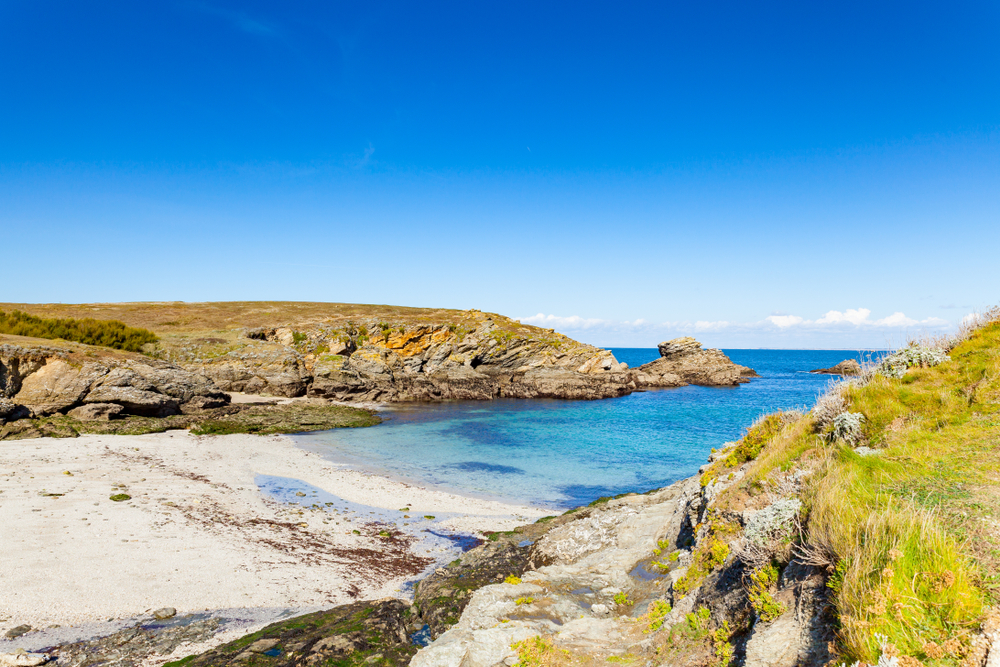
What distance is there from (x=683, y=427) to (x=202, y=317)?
216 feet

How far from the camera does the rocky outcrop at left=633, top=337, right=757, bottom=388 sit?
71.1 metres

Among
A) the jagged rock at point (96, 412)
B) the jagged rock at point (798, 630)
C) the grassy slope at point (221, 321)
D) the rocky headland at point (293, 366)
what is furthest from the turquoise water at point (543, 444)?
the grassy slope at point (221, 321)

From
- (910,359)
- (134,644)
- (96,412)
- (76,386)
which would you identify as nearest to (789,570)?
(910,359)

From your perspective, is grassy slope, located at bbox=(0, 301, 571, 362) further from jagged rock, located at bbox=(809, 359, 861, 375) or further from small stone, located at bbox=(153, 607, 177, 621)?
small stone, located at bbox=(153, 607, 177, 621)

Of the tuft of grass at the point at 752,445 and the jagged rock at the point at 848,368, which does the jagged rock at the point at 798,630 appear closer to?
the tuft of grass at the point at 752,445

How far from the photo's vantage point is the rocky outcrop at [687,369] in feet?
233

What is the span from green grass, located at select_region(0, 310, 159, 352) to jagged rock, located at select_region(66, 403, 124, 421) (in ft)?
43.0

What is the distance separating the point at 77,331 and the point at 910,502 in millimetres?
54971

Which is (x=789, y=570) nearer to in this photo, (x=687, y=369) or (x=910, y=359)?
(x=910, y=359)

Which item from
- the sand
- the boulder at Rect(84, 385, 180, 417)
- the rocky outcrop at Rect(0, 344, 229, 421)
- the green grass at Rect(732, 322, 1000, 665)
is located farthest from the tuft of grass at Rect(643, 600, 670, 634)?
the boulder at Rect(84, 385, 180, 417)

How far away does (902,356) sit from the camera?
335 inches

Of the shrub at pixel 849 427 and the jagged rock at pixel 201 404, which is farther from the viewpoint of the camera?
the jagged rock at pixel 201 404

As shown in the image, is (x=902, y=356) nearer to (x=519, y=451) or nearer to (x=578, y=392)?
(x=519, y=451)

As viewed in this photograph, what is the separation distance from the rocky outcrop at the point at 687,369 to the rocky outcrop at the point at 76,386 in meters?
56.0
